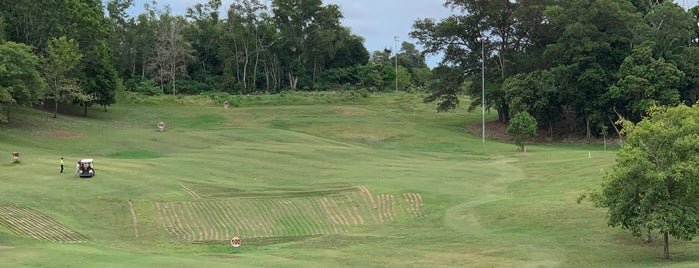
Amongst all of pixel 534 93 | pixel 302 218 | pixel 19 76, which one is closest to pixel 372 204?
pixel 302 218

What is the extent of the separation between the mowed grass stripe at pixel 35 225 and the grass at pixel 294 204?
0.43 feet

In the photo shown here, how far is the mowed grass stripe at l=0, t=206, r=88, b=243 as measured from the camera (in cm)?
2967

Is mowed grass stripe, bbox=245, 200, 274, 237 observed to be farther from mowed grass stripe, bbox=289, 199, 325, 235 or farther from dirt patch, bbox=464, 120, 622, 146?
dirt patch, bbox=464, 120, 622, 146

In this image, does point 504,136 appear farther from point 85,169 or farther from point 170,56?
point 170,56

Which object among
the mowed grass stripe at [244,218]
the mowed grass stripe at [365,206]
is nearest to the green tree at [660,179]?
the mowed grass stripe at [365,206]

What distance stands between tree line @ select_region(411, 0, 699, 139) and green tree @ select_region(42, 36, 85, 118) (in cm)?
4597

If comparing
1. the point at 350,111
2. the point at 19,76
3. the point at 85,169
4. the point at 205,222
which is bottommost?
the point at 205,222

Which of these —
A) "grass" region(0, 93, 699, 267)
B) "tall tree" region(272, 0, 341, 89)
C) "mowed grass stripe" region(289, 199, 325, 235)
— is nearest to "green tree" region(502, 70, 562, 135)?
"grass" region(0, 93, 699, 267)

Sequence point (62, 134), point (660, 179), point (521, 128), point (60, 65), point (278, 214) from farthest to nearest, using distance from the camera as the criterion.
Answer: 1. point (60, 65)
2. point (521, 128)
3. point (62, 134)
4. point (278, 214)
5. point (660, 179)

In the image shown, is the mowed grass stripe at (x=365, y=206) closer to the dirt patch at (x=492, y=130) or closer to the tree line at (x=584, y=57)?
the tree line at (x=584, y=57)

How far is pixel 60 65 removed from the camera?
71.7 metres

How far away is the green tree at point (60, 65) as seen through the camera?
71688 mm

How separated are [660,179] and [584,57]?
180ft

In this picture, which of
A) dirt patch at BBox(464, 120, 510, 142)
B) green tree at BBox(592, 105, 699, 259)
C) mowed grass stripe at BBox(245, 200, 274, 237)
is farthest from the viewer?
dirt patch at BBox(464, 120, 510, 142)
